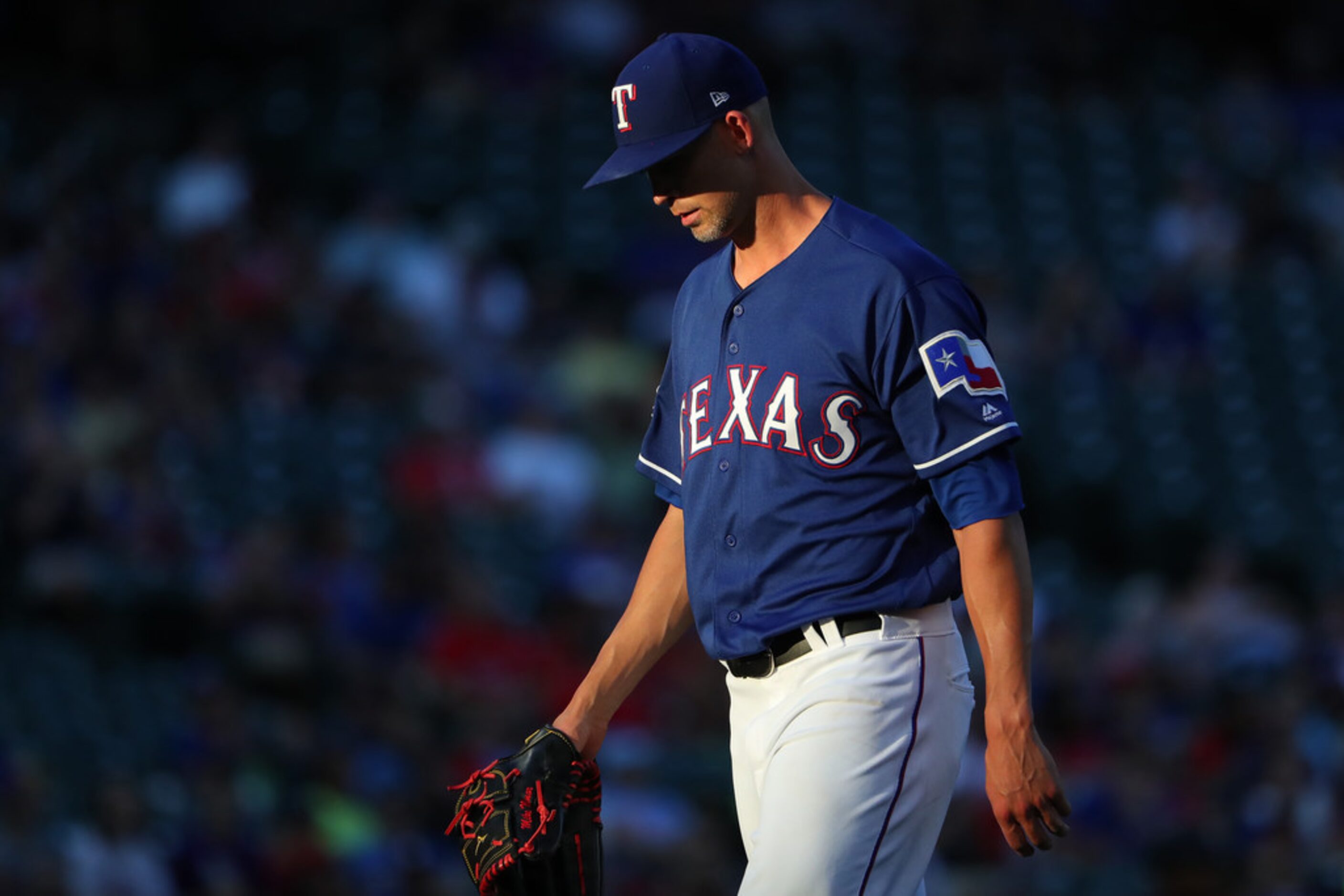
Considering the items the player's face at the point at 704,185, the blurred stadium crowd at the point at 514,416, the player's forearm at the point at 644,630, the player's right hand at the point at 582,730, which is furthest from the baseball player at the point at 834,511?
the blurred stadium crowd at the point at 514,416

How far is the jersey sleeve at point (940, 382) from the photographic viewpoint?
9.86ft

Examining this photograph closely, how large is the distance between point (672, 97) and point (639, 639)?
0.99 m

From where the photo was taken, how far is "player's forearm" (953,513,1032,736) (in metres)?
2.88

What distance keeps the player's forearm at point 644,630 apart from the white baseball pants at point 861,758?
369 mm

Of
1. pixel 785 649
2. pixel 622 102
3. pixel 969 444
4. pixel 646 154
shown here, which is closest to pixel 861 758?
pixel 785 649

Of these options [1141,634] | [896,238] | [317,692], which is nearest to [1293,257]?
[1141,634]

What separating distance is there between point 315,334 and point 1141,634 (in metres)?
4.18

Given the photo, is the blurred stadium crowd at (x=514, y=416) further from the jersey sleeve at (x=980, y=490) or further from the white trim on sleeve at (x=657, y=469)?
the jersey sleeve at (x=980, y=490)

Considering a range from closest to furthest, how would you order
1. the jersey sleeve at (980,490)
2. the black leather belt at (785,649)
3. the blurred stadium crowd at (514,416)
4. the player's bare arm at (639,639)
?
1. the jersey sleeve at (980,490)
2. the black leather belt at (785,649)
3. the player's bare arm at (639,639)
4. the blurred stadium crowd at (514,416)

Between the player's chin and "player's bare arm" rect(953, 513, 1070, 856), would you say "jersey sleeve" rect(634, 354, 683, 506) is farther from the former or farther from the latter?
"player's bare arm" rect(953, 513, 1070, 856)

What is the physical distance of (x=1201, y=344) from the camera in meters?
10.8

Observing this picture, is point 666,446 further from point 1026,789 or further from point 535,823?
point 1026,789

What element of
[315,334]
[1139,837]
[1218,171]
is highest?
[315,334]

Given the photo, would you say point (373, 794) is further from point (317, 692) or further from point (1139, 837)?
point (1139, 837)
